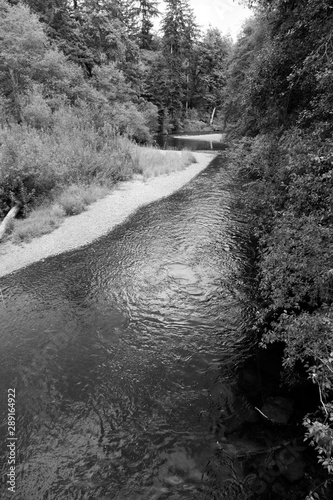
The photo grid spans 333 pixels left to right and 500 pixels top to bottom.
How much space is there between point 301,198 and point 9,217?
402 inches

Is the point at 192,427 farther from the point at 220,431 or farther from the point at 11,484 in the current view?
the point at 11,484

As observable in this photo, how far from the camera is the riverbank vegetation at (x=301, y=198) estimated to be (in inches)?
132

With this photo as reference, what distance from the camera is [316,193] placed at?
4.39 m

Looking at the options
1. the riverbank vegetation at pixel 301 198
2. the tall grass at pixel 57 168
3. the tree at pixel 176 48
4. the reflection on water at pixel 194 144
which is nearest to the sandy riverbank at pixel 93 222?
the tall grass at pixel 57 168

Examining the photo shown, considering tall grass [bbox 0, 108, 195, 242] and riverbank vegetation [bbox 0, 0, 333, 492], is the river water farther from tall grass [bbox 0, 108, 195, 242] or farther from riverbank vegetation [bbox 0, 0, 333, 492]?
tall grass [bbox 0, 108, 195, 242]

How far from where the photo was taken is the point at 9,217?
413 inches

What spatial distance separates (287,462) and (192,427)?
50.9 inches

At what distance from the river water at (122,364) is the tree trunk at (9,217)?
8.49 ft

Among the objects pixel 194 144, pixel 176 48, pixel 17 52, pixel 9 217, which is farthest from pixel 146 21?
pixel 9 217

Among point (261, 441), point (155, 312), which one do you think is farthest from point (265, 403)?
point (155, 312)

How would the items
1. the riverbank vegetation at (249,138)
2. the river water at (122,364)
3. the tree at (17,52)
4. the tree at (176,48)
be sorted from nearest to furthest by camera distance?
the river water at (122,364) < the riverbank vegetation at (249,138) < the tree at (17,52) < the tree at (176,48)

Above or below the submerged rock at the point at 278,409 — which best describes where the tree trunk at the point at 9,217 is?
above

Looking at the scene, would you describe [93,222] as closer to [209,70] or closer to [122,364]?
[122,364]

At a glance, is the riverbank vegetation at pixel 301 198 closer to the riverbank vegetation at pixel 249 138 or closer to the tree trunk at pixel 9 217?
the riverbank vegetation at pixel 249 138
